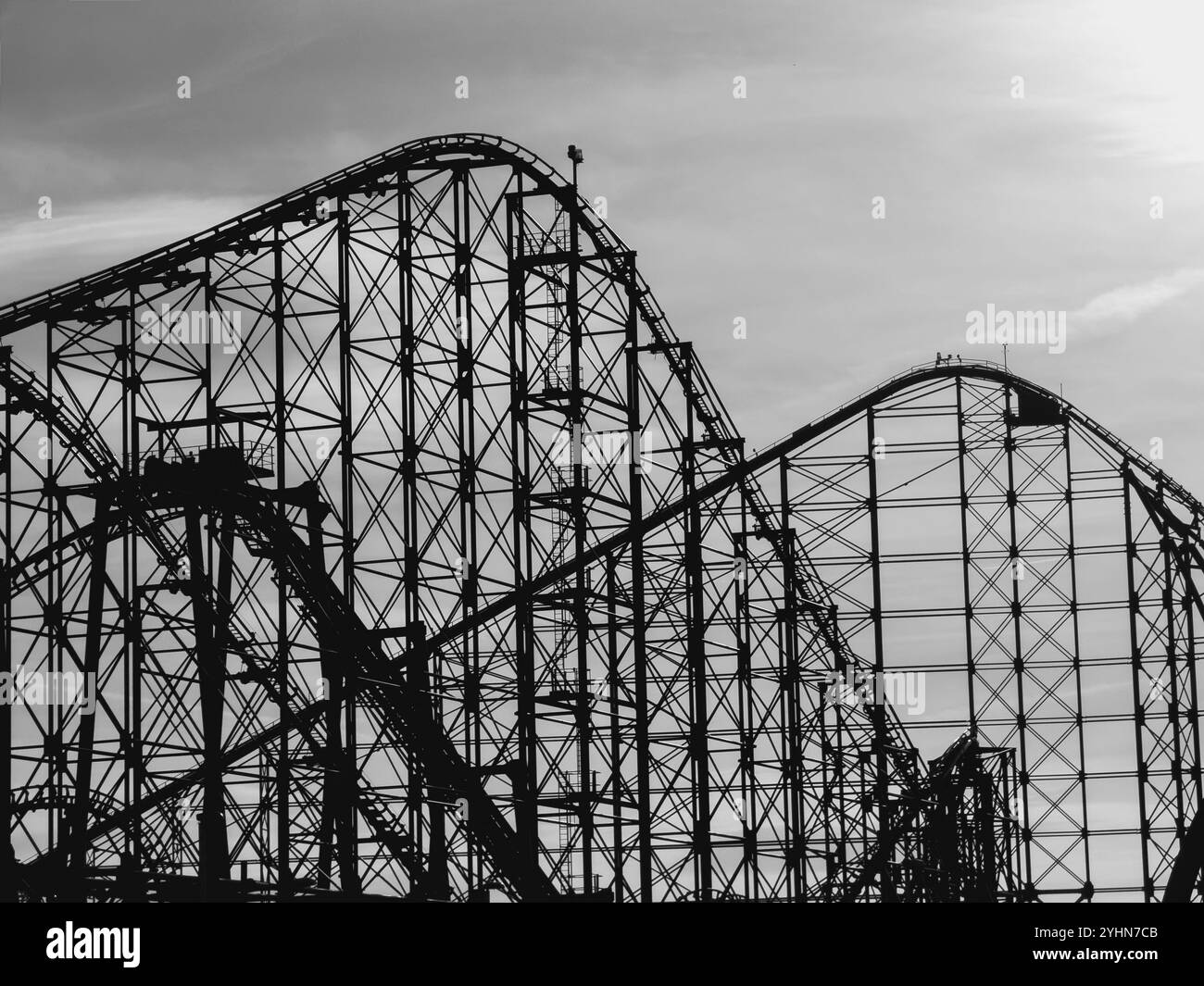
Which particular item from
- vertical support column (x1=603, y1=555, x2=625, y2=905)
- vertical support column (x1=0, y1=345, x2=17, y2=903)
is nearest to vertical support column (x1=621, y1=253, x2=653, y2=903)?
vertical support column (x1=603, y1=555, x2=625, y2=905)

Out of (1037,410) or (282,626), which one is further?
(1037,410)

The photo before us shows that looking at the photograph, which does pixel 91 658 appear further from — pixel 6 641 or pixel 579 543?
pixel 579 543

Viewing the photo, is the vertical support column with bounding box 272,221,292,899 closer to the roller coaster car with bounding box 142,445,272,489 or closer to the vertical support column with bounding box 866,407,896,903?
the roller coaster car with bounding box 142,445,272,489

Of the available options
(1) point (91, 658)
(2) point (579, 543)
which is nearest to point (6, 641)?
(1) point (91, 658)

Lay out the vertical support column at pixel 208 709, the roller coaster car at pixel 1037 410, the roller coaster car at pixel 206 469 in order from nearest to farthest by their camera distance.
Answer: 1. the vertical support column at pixel 208 709
2. the roller coaster car at pixel 206 469
3. the roller coaster car at pixel 1037 410

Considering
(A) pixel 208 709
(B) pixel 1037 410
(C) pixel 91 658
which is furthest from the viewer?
(B) pixel 1037 410

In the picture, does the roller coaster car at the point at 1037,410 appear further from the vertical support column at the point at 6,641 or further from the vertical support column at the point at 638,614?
the vertical support column at the point at 6,641

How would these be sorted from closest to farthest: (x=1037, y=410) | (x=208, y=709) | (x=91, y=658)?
(x=208, y=709) → (x=91, y=658) → (x=1037, y=410)

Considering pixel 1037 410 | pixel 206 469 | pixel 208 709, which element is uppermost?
pixel 1037 410

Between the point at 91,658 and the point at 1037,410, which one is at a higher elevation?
the point at 1037,410

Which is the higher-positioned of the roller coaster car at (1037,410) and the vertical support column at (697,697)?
the roller coaster car at (1037,410)

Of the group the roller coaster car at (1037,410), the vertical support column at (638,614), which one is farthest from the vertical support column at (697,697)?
the roller coaster car at (1037,410)

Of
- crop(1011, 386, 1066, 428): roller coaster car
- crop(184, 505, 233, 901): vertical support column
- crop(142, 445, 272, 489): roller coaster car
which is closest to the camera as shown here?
crop(184, 505, 233, 901): vertical support column
